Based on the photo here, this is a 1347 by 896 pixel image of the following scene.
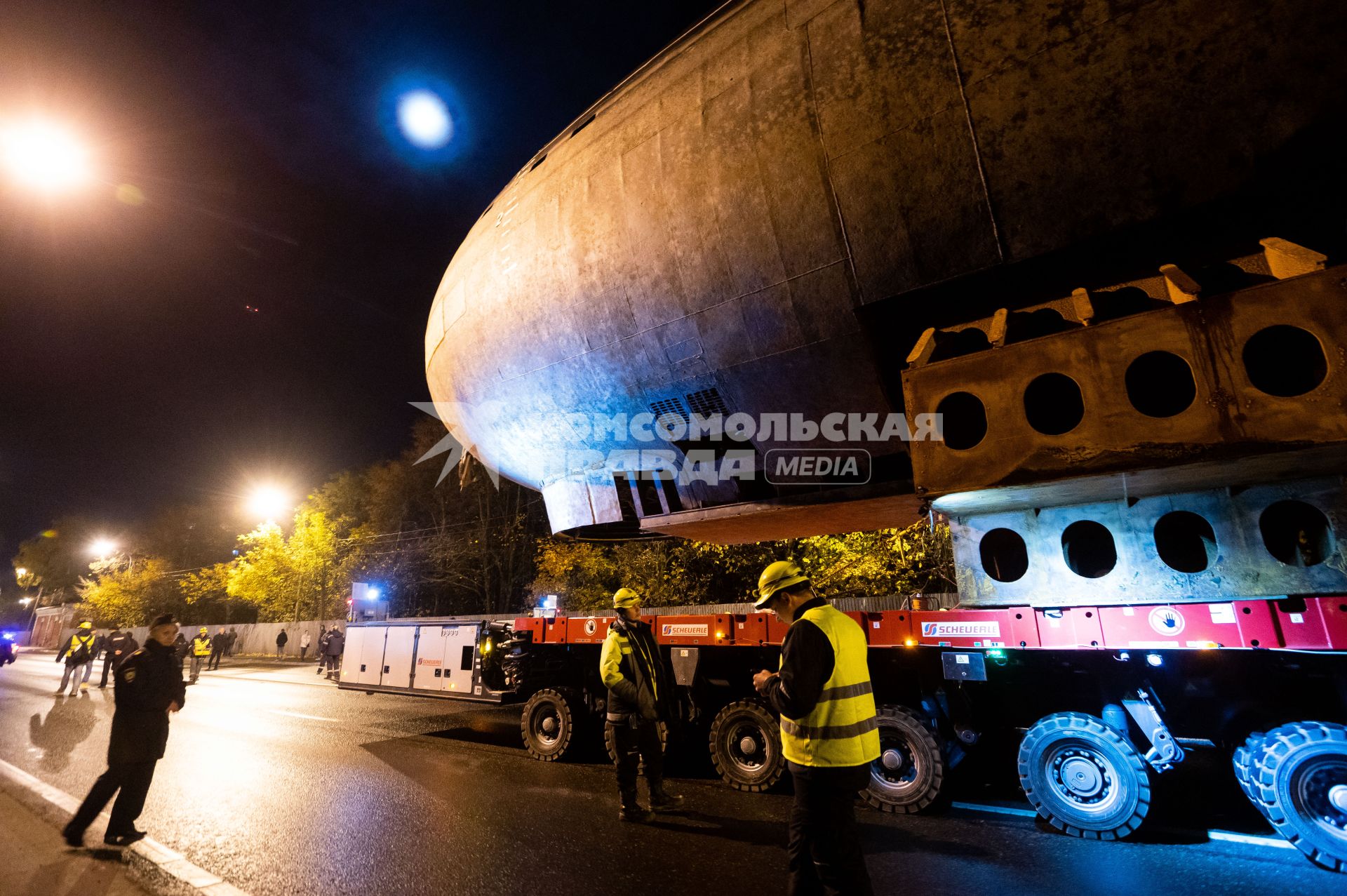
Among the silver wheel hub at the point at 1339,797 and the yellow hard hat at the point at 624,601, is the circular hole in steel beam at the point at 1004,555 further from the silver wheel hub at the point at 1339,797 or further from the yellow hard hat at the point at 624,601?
the yellow hard hat at the point at 624,601

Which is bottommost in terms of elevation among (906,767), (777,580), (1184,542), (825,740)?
(906,767)

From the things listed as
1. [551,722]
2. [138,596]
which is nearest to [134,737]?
[551,722]

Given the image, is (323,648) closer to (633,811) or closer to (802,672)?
(633,811)

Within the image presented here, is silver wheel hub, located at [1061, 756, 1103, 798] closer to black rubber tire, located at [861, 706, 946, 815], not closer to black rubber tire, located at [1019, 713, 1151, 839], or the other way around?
black rubber tire, located at [1019, 713, 1151, 839]

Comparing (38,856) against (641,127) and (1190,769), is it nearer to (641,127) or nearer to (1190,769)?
(641,127)

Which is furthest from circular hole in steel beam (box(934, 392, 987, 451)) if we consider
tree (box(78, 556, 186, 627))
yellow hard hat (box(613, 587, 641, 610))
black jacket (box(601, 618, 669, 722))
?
tree (box(78, 556, 186, 627))

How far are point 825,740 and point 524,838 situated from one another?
105 inches

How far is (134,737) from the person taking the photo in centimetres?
406

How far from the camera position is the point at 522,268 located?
16.0ft

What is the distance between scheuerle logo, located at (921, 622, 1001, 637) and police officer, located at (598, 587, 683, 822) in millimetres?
2091

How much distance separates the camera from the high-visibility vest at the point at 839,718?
7.92ft

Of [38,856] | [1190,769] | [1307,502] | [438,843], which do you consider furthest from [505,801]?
[1190,769]

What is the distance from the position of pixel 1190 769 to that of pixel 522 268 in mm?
7438

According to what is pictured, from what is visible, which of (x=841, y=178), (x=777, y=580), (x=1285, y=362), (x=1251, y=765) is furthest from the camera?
(x=1251, y=765)
